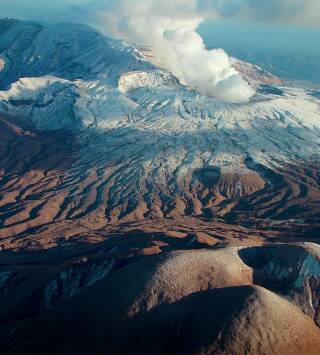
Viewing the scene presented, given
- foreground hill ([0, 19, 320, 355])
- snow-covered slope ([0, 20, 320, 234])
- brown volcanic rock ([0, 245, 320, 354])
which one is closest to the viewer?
brown volcanic rock ([0, 245, 320, 354])

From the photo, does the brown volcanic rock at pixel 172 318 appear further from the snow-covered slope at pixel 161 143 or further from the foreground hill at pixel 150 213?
the snow-covered slope at pixel 161 143

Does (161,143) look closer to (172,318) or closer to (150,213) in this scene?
(150,213)

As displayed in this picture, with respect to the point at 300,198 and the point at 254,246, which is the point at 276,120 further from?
the point at 254,246

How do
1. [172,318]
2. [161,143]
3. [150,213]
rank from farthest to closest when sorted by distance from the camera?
[161,143] < [150,213] < [172,318]

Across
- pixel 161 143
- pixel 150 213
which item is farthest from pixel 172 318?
pixel 161 143

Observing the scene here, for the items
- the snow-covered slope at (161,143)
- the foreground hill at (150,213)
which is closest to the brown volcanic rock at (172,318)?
the foreground hill at (150,213)

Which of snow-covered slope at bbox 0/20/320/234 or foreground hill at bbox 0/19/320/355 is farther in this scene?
A: snow-covered slope at bbox 0/20/320/234

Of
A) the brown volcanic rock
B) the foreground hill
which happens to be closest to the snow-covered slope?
the foreground hill

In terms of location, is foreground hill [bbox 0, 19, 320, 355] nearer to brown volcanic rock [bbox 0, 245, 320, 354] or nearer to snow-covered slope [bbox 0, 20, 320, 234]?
brown volcanic rock [bbox 0, 245, 320, 354]
